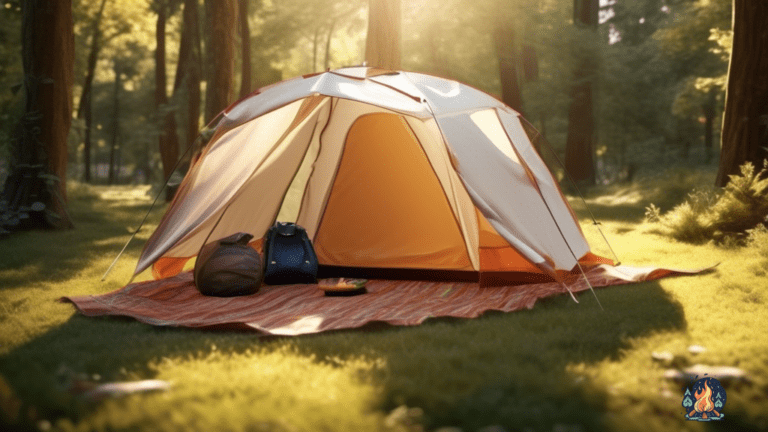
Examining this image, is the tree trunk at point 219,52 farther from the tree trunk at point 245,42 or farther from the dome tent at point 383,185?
the tree trunk at point 245,42

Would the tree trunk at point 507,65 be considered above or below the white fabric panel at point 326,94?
above

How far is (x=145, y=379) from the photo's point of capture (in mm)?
3074

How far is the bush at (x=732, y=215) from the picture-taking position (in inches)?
271

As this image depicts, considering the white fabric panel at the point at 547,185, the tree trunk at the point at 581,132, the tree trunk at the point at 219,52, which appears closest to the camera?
the white fabric panel at the point at 547,185

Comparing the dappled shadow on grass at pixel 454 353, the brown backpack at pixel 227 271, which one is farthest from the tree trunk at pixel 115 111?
the dappled shadow on grass at pixel 454 353

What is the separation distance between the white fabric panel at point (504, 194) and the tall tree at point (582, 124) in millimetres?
10940

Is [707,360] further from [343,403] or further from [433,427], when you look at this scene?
[343,403]

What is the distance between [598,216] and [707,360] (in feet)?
27.0

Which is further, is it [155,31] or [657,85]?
[657,85]

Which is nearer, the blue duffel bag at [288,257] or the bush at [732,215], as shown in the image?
the blue duffel bag at [288,257]

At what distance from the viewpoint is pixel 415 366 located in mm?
3240

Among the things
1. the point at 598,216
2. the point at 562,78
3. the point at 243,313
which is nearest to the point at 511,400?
the point at 243,313

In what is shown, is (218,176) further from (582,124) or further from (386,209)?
(582,124)

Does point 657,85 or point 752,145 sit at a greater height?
point 657,85
